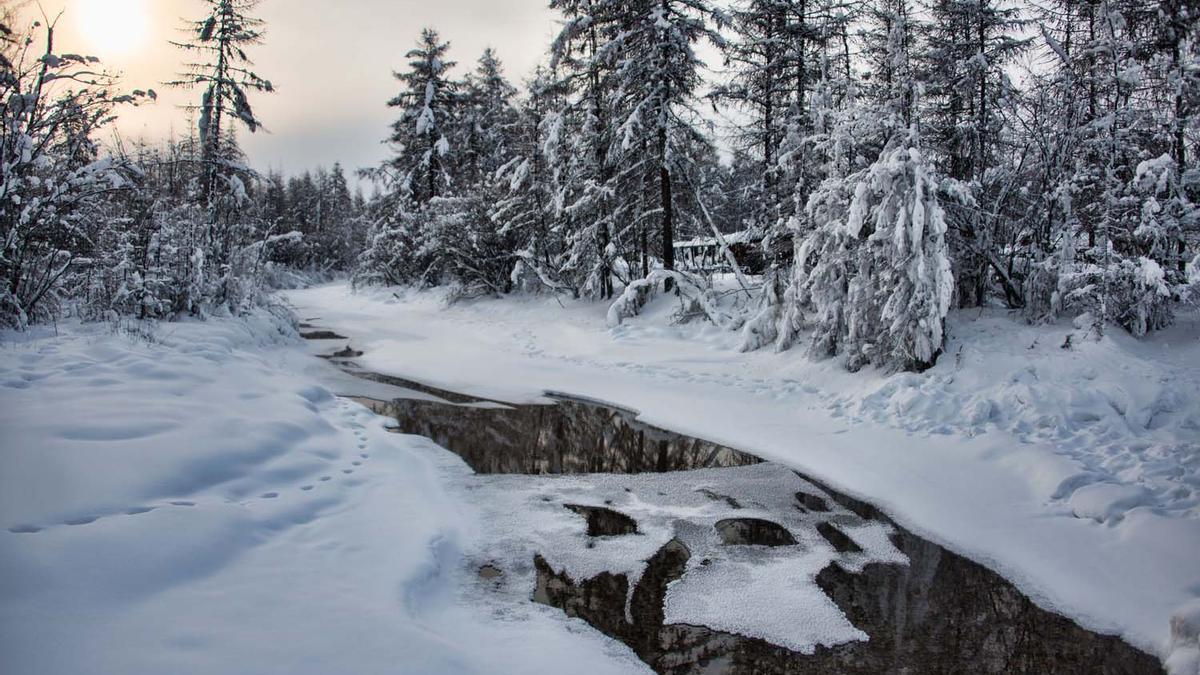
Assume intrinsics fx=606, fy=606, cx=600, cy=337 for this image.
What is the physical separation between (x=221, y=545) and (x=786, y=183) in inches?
492

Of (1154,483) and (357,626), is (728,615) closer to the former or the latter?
(357,626)

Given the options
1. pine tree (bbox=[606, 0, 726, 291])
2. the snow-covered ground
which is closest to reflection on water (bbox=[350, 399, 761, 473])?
the snow-covered ground

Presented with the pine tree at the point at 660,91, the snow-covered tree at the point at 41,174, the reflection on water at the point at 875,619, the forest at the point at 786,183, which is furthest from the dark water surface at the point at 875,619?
the pine tree at the point at 660,91

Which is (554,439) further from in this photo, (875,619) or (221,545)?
(875,619)

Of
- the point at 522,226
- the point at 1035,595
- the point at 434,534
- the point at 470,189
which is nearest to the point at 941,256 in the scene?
the point at 1035,595

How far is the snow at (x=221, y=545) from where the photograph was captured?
2.81 m

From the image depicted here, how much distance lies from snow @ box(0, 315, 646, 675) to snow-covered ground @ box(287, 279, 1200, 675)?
3.57 meters

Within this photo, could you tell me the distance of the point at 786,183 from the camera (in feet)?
43.9

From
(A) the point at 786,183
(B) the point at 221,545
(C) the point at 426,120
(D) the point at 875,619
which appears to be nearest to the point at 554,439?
(B) the point at 221,545

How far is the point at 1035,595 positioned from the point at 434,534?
14.5 ft

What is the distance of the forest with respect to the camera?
8766mm

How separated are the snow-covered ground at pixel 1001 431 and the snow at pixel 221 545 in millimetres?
3573

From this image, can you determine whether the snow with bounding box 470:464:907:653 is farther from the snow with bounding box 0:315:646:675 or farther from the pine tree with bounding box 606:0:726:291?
the pine tree with bounding box 606:0:726:291

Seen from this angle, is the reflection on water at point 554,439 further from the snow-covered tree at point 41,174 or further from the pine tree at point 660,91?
the pine tree at point 660,91
